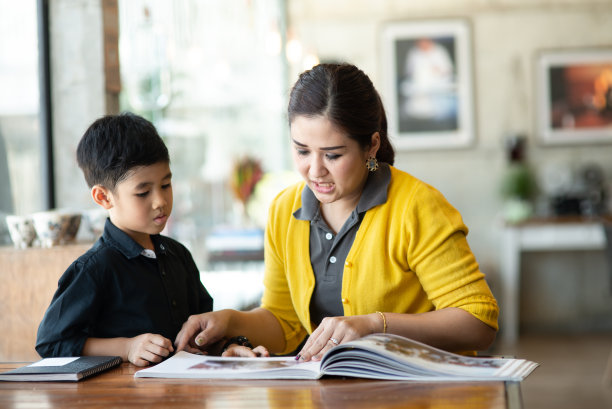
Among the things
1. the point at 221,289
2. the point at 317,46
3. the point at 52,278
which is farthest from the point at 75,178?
the point at 317,46

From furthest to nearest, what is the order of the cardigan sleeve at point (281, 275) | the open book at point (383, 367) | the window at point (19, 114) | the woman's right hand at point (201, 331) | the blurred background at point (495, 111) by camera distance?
the blurred background at point (495, 111) < the window at point (19, 114) < the cardigan sleeve at point (281, 275) < the woman's right hand at point (201, 331) < the open book at point (383, 367)

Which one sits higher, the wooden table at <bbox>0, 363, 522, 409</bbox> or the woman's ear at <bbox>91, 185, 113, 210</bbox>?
the woman's ear at <bbox>91, 185, 113, 210</bbox>

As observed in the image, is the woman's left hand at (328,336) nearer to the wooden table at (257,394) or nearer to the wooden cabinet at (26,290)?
the wooden table at (257,394)

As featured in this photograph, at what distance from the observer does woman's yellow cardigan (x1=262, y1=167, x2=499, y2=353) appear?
154 centimetres

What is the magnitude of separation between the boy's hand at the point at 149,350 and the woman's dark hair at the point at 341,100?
0.56 meters

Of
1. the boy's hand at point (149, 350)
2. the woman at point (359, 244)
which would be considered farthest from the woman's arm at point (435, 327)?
the boy's hand at point (149, 350)

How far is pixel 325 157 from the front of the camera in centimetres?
158

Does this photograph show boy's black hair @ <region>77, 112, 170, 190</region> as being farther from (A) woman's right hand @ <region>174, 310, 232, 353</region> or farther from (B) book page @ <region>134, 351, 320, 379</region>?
(B) book page @ <region>134, 351, 320, 379</region>

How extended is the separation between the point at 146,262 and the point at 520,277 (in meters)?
4.82

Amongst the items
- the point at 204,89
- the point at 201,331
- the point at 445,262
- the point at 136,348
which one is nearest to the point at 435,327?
the point at 445,262

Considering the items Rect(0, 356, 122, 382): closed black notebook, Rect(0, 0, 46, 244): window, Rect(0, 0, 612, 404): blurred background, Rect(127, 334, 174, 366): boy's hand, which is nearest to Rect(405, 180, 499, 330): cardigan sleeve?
Rect(127, 334, 174, 366): boy's hand

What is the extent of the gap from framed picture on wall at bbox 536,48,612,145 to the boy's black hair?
15.5ft

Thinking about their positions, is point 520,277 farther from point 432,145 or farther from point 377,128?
point 377,128

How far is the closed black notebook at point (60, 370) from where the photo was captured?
4.33ft
